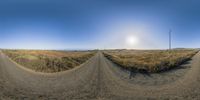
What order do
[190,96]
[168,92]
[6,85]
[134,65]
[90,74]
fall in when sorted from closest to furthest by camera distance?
[190,96]
[168,92]
[6,85]
[90,74]
[134,65]

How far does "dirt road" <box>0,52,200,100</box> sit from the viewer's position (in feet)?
30.9

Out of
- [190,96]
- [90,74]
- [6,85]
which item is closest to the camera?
[190,96]

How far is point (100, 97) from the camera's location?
9.45 metres

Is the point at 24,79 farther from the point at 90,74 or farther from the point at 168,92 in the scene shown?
the point at 168,92

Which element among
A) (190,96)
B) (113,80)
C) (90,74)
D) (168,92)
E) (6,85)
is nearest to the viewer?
(190,96)

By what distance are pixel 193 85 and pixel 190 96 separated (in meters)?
1.86

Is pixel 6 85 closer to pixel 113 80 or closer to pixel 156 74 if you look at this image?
pixel 113 80

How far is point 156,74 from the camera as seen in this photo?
576 inches

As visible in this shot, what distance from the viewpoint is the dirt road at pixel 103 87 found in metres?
9.41

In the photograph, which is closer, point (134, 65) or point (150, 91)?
point (150, 91)

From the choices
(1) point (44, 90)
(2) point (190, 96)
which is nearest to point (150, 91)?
(2) point (190, 96)

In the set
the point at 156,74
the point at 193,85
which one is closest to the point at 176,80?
the point at 193,85

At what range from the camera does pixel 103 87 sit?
10.9m

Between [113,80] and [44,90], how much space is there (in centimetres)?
360
